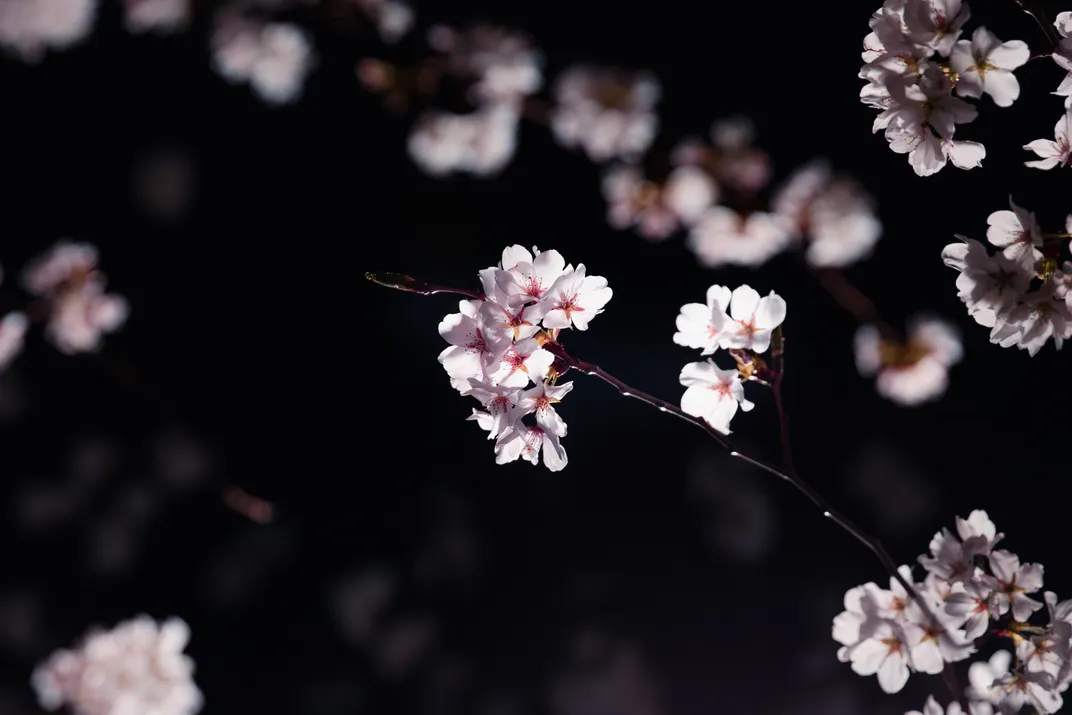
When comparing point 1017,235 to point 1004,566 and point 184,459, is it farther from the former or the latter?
point 184,459

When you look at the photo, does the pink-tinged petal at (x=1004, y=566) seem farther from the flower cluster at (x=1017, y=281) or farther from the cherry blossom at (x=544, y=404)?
the cherry blossom at (x=544, y=404)

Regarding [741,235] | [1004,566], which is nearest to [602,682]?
[741,235]

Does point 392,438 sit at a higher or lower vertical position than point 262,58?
lower

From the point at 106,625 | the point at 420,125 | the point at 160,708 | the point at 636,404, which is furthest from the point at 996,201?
the point at 106,625

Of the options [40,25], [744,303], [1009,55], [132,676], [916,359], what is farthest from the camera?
[40,25]

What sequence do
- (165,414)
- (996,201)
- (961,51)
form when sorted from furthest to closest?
(165,414), (996,201), (961,51)

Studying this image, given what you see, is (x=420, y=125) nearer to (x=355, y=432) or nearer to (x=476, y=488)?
(x=355, y=432)

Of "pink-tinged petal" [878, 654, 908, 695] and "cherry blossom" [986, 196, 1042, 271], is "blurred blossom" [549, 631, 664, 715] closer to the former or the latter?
"pink-tinged petal" [878, 654, 908, 695]

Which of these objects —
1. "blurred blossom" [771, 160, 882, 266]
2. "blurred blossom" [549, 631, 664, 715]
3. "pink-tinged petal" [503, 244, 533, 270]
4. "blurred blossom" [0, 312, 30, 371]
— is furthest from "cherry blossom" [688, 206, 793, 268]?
"blurred blossom" [0, 312, 30, 371]
